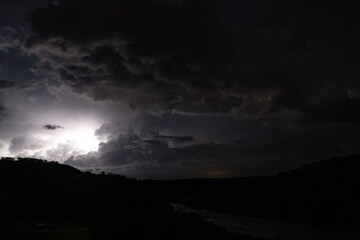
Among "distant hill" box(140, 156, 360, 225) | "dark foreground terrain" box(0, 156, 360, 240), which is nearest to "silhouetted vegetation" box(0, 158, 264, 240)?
"dark foreground terrain" box(0, 156, 360, 240)

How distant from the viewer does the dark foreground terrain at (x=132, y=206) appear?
57.2m

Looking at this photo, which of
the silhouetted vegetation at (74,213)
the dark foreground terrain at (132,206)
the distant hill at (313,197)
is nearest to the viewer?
the silhouetted vegetation at (74,213)

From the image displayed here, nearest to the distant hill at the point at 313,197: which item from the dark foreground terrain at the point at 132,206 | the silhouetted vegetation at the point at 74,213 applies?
the dark foreground terrain at the point at 132,206

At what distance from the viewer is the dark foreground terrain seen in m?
57.2

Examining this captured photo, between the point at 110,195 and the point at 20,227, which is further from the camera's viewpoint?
the point at 110,195

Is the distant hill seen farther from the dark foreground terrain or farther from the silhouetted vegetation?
the silhouetted vegetation

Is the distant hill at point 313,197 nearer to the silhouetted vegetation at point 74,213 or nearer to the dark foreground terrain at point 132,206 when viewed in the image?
the dark foreground terrain at point 132,206

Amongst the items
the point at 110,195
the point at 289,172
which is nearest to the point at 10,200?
the point at 110,195

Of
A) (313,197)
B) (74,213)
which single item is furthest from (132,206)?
(313,197)

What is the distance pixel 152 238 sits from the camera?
54.7 metres

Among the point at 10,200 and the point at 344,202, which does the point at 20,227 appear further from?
the point at 344,202

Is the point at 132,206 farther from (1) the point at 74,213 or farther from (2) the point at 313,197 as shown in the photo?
(2) the point at 313,197

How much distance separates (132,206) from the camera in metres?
101

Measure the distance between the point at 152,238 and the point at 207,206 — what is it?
125 m
